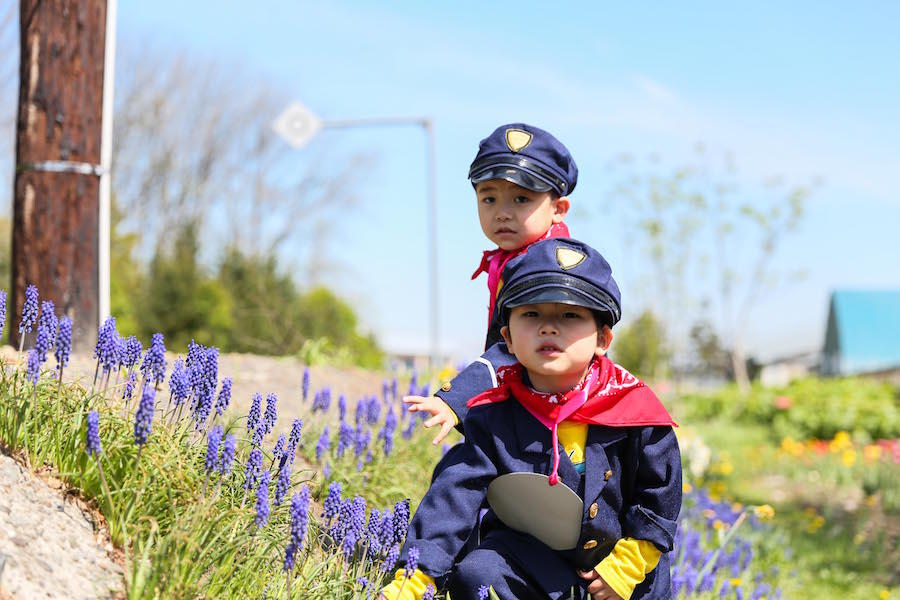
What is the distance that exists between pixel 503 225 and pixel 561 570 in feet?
3.77

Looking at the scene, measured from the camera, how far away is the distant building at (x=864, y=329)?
2845 cm

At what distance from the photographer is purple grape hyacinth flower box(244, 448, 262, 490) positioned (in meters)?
2.47

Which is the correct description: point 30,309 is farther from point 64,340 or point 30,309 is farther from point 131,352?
point 131,352

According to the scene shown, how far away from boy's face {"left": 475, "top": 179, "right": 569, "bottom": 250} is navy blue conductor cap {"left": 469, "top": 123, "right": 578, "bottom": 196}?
54mm

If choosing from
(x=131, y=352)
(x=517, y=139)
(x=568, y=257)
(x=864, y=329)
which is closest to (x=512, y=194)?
(x=517, y=139)

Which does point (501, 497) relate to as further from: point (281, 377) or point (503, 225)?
point (281, 377)

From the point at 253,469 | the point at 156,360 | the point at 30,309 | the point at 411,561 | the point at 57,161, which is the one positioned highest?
the point at 57,161

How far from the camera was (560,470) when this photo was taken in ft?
8.80

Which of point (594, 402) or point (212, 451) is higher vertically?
point (594, 402)

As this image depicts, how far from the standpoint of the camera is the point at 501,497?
8.94 feet

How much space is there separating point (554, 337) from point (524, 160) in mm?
765

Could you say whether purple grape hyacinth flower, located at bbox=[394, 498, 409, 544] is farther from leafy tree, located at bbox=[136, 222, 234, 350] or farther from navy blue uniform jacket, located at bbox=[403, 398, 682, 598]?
leafy tree, located at bbox=[136, 222, 234, 350]

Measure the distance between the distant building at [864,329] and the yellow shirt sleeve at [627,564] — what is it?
88.9 feet

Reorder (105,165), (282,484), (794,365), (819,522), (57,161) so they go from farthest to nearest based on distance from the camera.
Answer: (794,365), (819,522), (105,165), (57,161), (282,484)
